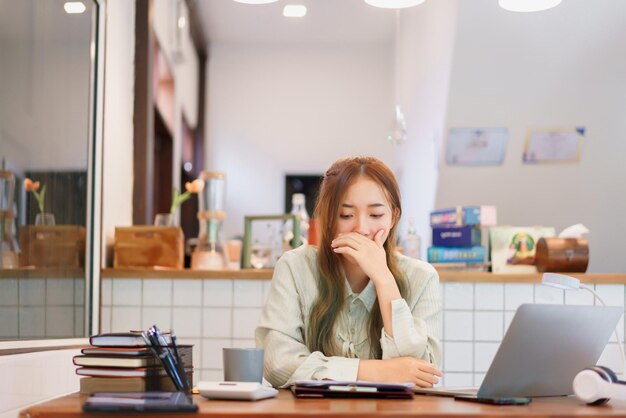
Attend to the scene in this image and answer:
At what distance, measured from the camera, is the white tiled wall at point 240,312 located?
388 cm

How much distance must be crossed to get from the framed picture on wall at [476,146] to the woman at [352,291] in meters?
3.14

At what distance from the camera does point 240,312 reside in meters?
3.91

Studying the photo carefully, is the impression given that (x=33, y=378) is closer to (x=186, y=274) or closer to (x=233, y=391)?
(x=233, y=391)

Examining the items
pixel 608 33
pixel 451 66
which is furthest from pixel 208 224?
pixel 608 33

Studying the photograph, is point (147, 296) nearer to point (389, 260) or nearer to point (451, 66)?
point (389, 260)

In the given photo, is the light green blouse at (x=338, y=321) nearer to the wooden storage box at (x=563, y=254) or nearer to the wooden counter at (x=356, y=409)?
the wooden counter at (x=356, y=409)

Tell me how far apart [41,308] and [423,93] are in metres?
4.31

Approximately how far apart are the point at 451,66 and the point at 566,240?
1691mm

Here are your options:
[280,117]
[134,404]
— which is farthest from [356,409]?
[280,117]

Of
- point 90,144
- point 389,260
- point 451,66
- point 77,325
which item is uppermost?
point 451,66

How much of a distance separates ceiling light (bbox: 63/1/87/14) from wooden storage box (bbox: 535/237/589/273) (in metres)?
2.09

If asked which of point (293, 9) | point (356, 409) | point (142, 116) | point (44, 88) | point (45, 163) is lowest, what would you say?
point (356, 409)

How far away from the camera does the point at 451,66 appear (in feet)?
17.4

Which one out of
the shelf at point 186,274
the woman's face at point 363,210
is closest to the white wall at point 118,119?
the shelf at point 186,274
